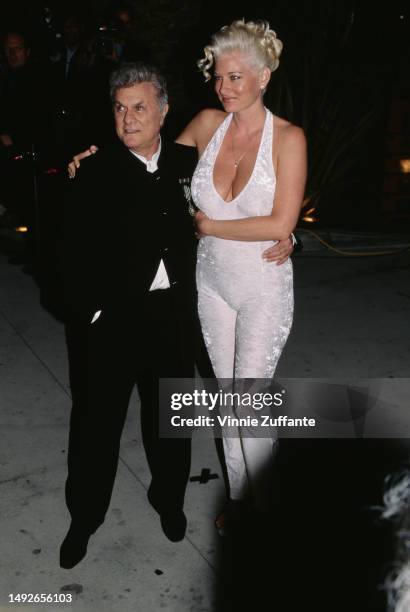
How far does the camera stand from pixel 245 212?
2.57 m

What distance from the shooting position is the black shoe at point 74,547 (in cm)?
273

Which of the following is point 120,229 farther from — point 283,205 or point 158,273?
point 283,205

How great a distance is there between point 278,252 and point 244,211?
0.22 m

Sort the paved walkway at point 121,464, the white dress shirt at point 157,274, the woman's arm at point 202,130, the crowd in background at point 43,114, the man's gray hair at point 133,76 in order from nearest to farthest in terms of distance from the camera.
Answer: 1. the man's gray hair at point 133,76
2. the white dress shirt at point 157,274
3. the paved walkway at point 121,464
4. the woman's arm at point 202,130
5. the crowd in background at point 43,114

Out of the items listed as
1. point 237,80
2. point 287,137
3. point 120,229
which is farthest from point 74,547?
point 237,80

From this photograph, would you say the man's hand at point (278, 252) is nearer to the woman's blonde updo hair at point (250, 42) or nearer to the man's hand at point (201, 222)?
the man's hand at point (201, 222)

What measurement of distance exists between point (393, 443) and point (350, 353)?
1.17m

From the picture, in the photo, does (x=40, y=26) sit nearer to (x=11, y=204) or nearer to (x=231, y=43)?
(x=11, y=204)

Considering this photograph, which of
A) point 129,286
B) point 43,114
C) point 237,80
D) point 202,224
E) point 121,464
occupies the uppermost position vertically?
point 237,80

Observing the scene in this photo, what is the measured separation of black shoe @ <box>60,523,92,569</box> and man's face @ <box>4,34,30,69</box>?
500 cm

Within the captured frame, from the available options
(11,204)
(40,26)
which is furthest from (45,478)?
(40,26)

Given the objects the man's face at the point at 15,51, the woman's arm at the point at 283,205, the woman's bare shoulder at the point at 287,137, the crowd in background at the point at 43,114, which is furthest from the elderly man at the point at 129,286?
the man's face at the point at 15,51

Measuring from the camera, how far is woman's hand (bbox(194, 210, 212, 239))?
8.41 ft

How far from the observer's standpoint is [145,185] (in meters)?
2.47
